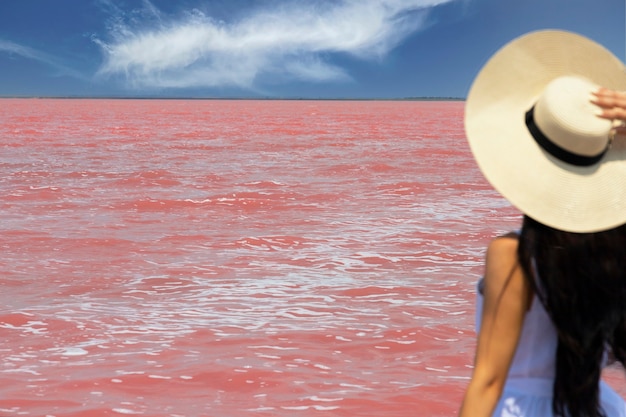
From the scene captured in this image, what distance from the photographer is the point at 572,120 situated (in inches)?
67.9

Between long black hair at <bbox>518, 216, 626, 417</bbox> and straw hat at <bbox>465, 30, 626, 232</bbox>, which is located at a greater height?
straw hat at <bbox>465, 30, 626, 232</bbox>

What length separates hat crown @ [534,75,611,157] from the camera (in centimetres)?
173

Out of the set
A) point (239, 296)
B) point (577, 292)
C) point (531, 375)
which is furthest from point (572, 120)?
point (239, 296)

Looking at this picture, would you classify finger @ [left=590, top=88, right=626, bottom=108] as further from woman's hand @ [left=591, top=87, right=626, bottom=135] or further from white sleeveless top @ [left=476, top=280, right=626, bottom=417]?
white sleeveless top @ [left=476, top=280, right=626, bottom=417]

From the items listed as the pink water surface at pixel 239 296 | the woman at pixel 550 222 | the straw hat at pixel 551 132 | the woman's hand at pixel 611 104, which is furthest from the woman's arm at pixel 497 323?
the pink water surface at pixel 239 296

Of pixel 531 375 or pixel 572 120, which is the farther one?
pixel 531 375

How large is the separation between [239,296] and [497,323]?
4.35 metres

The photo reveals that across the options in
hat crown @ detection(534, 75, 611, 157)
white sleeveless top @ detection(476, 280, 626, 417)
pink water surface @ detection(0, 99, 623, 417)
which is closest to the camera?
hat crown @ detection(534, 75, 611, 157)

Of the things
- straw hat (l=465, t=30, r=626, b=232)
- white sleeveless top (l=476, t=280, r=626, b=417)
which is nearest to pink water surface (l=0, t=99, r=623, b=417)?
white sleeveless top (l=476, t=280, r=626, b=417)

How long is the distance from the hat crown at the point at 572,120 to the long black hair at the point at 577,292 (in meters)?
0.16

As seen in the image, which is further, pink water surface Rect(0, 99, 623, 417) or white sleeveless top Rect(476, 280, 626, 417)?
pink water surface Rect(0, 99, 623, 417)

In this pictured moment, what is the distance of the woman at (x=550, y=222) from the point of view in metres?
1.75

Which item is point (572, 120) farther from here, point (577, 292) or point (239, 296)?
point (239, 296)

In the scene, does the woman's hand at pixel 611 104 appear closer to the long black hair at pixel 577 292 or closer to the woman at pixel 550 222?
the woman at pixel 550 222
